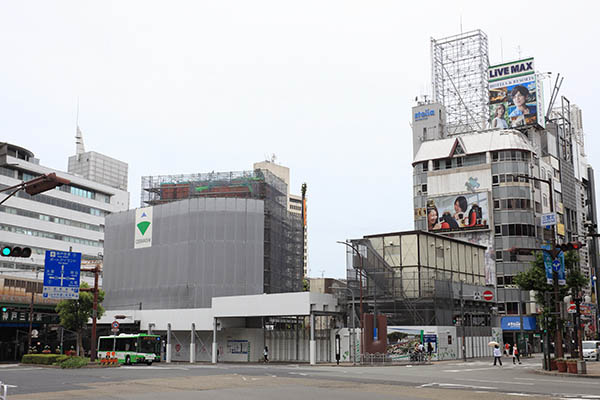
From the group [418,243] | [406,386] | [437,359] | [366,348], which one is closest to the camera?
[406,386]

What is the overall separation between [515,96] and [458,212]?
949 inches

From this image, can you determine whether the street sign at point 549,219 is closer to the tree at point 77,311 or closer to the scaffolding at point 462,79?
the tree at point 77,311

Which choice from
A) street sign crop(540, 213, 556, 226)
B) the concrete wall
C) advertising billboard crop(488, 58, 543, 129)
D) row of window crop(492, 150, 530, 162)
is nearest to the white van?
street sign crop(540, 213, 556, 226)

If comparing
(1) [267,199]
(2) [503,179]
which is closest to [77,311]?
(1) [267,199]

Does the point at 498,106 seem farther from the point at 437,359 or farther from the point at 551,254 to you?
the point at 551,254

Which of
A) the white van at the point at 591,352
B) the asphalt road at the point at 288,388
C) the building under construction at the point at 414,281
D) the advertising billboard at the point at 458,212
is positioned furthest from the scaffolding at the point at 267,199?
the asphalt road at the point at 288,388

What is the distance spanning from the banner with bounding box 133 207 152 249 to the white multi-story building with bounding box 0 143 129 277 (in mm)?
36949

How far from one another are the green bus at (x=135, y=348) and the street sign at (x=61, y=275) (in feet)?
37.8

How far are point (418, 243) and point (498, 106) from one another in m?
51.5

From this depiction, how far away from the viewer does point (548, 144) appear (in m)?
110

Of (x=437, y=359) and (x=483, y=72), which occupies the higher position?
(x=483, y=72)

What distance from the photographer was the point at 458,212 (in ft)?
325

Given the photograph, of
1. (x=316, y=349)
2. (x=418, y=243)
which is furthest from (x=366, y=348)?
(x=418, y=243)

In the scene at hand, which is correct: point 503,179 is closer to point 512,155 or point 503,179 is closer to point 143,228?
point 512,155
